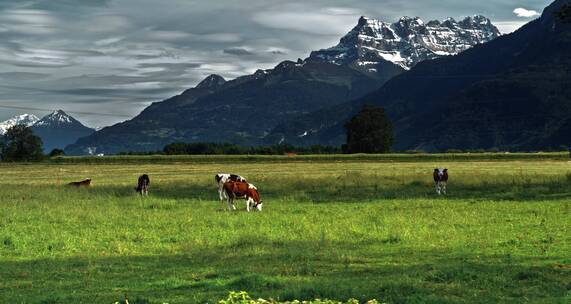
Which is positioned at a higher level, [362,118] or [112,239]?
[362,118]

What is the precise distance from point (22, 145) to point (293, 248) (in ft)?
395

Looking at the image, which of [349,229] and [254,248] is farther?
[349,229]

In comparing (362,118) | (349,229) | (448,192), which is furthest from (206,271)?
(362,118)

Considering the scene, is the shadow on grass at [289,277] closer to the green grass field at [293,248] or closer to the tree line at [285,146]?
the green grass field at [293,248]

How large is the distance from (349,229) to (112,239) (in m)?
9.82

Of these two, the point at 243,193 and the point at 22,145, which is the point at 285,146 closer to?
the point at 22,145

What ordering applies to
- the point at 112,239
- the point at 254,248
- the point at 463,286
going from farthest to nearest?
the point at 112,239
the point at 254,248
the point at 463,286

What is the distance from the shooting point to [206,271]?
18812 mm

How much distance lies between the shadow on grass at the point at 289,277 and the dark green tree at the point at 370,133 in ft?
418

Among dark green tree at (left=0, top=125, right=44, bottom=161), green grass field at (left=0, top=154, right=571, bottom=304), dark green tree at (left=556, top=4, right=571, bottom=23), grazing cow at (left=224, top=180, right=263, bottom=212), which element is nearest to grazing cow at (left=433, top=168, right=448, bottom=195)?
green grass field at (left=0, top=154, right=571, bottom=304)

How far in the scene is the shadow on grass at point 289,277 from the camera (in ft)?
49.5

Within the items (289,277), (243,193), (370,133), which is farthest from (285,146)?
(289,277)

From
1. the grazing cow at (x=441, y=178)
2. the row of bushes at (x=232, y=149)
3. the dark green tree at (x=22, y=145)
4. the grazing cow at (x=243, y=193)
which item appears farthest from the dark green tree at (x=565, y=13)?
the row of bushes at (x=232, y=149)

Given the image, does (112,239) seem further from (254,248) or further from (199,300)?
(199,300)
